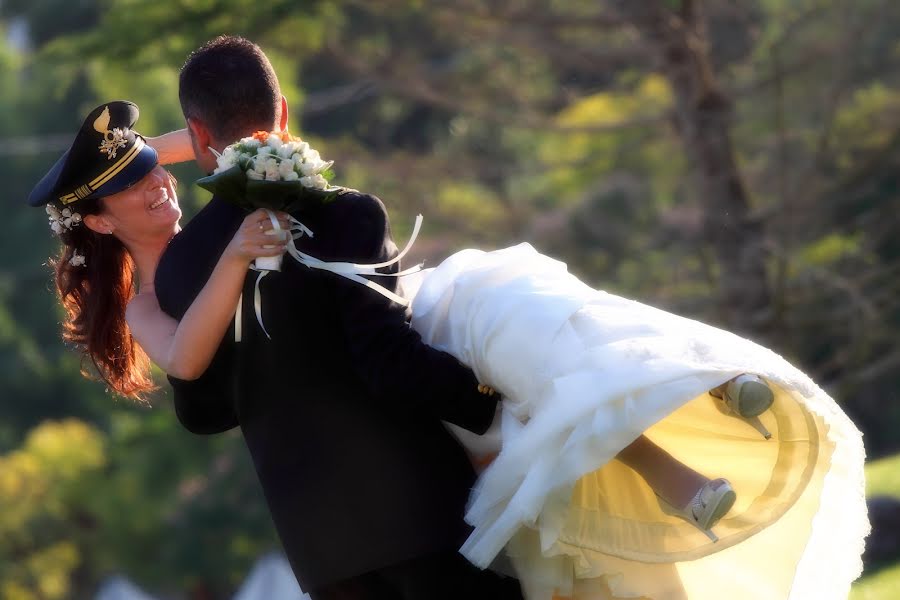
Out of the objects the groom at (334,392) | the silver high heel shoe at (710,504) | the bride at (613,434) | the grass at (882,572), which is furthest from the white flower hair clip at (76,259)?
the grass at (882,572)

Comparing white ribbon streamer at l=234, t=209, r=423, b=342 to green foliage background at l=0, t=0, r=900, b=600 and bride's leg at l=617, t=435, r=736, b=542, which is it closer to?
bride's leg at l=617, t=435, r=736, b=542

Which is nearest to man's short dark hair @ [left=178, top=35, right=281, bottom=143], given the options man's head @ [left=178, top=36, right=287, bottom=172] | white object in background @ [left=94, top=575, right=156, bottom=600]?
man's head @ [left=178, top=36, right=287, bottom=172]

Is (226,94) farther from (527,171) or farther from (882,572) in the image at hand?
(527,171)

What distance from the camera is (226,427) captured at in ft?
9.32

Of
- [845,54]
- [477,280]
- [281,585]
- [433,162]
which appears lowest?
[281,585]

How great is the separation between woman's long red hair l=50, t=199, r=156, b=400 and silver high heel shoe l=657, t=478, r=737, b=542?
1.25 m

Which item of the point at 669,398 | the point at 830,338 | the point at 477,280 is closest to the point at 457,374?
the point at 477,280

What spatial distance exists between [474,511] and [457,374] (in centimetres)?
26

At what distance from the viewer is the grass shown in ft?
21.2

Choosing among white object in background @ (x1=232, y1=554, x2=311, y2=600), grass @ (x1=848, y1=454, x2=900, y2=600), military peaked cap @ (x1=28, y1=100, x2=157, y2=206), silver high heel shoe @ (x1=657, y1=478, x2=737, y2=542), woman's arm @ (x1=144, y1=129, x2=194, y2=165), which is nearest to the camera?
silver high heel shoe @ (x1=657, y1=478, x2=737, y2=542)

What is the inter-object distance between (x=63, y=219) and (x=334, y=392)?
2.42ft

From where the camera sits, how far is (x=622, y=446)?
2443 millimetres

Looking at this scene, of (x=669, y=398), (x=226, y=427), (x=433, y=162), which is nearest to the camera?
(x=669, y=398)

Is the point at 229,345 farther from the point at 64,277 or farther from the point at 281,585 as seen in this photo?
the point at 281,585
